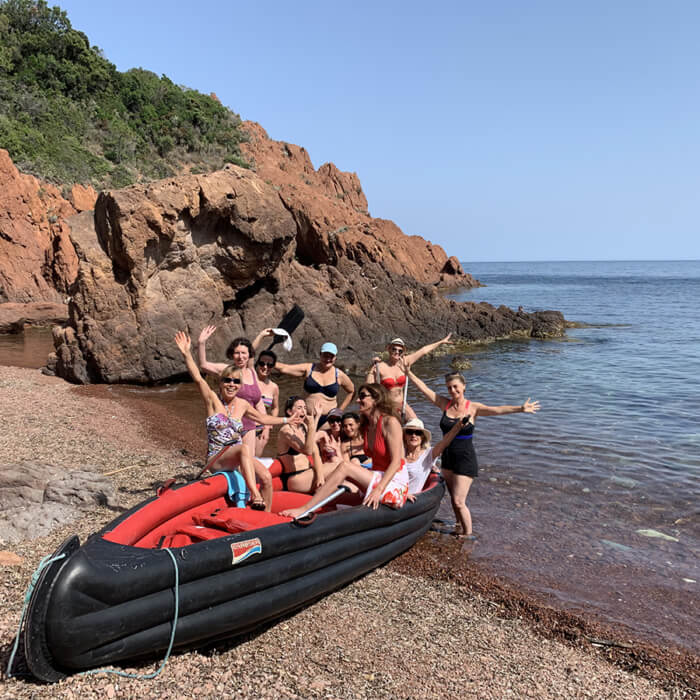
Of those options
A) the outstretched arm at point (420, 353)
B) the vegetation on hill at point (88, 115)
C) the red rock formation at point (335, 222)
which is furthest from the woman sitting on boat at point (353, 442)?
the vegetation on hill at point (88, 115)

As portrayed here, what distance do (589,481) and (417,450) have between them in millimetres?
3759

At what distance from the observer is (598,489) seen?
8.16 m

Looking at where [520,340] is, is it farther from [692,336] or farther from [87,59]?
[87,59]

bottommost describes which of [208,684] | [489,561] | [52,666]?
[489,561]

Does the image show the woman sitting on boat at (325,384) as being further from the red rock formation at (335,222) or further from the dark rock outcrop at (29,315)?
the red rock formation at (335,222)

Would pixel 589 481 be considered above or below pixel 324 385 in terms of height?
below

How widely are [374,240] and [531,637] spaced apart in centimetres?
2323

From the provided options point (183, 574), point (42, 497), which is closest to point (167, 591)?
point (183, 574)

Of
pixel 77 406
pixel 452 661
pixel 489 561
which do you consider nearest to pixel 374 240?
pixel 77 406

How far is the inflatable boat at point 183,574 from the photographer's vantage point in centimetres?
319

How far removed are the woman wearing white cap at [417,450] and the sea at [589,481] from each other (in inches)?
36.6

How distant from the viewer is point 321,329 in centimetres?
1830

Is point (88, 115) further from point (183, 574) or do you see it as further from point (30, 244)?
point (183, 574)

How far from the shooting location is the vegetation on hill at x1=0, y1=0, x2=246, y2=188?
29394mm
